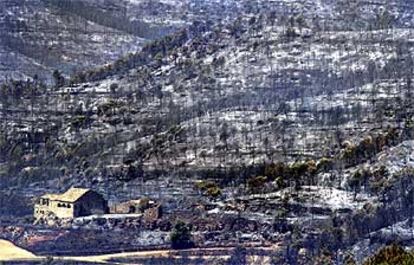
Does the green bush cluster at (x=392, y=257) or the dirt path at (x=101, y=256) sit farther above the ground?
the green bush cluster at (x=392, y=257)

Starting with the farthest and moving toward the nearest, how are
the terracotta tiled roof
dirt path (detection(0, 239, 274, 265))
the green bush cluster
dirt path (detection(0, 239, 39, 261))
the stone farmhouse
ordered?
the terracotta tiled roof → the stone farmhouse → dirt path (detection(0, 239, 39, 261)) → dirt path (detection(0, 239, 274, 265)) → the green bush cluster

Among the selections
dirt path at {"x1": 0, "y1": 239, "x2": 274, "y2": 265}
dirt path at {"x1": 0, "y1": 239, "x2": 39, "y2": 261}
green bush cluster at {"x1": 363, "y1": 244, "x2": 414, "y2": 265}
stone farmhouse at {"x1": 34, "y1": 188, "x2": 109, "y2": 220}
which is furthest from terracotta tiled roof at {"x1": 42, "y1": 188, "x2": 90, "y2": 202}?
green bush cluster at {"x1": 363, "y1": 244, "x2": 414, "y2": 265}

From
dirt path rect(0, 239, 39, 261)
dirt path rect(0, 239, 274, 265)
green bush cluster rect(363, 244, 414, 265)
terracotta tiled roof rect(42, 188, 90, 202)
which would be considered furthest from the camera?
terracotta tiled roof rect(42, 188, 90, 202)

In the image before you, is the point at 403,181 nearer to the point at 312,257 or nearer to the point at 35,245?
the point at 312,257

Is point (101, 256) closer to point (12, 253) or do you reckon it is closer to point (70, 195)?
point (12, 253)

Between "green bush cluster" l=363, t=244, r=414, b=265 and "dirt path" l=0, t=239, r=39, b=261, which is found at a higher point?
"green bush cluster" l=363, t=244, r=414, b=265

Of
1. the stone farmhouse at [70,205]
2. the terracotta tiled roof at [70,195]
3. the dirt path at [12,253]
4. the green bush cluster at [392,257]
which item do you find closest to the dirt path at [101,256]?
the dirt path at [12,253]

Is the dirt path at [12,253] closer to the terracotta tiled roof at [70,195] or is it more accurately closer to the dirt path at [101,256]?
the dirt path at [101,256]

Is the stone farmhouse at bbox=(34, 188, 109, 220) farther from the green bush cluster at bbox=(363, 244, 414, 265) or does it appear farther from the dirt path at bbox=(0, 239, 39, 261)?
the green bush cluster at bbox=(363, 244, 414, 265)

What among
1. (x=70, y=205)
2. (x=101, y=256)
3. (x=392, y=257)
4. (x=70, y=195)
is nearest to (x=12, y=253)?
(x=101, y=256)
